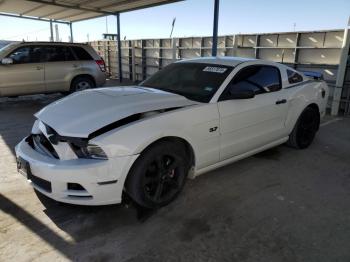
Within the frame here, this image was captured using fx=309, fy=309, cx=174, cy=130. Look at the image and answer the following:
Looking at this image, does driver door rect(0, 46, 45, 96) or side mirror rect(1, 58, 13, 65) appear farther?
driver door rect(0, 46, 45, 96)

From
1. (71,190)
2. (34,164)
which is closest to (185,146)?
(71,190)

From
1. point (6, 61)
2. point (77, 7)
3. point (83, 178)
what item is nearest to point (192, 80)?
point (83, 178)

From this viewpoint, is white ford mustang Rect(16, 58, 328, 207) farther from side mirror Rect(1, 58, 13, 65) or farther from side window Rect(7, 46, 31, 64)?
side window Rect(7, 46, 31, 64)

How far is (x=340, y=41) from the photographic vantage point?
8.00 meters

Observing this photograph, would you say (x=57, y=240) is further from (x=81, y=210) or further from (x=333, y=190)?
(x=333, y=190)

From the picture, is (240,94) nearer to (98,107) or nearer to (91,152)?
(98,107)

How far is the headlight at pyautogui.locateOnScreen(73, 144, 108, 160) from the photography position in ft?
8.83

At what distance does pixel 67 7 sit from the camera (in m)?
11.9

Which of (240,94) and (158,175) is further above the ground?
(240,94)

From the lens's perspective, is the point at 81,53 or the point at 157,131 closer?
the point at 157,131

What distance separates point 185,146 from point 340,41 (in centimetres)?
675

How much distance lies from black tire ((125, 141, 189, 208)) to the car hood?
1.42 feet

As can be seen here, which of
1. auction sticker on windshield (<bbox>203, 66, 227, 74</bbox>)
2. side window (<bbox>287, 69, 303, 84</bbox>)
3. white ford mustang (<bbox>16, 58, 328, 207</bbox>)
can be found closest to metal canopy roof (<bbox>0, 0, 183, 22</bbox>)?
side window (<bbox>287, 69, 303, 84</bbox>)

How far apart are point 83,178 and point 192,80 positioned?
77.2 inches
